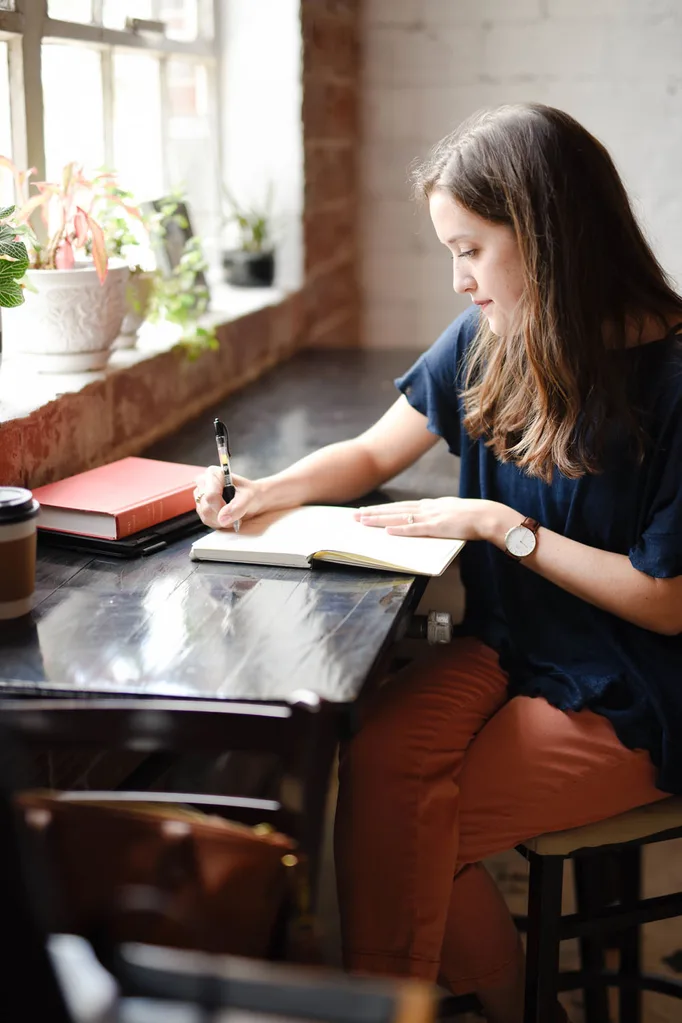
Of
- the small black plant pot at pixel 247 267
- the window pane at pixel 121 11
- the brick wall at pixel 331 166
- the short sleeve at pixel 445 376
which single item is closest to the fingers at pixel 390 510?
the short sleeve at pixel 445 376

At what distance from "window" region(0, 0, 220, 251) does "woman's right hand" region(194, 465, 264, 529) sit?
780 millimetres

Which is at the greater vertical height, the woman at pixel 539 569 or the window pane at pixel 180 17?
the window pane at pixel 180 17

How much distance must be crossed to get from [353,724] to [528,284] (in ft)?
2.26

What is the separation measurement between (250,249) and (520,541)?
1734 mm

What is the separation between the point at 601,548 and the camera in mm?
1582

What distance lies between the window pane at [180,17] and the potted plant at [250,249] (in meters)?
0.39

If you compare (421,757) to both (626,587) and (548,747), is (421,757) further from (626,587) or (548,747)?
(626,587)

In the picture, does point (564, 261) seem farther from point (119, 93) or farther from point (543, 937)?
point (119, 93)

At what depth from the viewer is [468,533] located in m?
1.54

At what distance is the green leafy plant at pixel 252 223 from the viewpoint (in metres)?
2.99

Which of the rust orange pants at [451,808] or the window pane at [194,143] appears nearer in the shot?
the rust orange pants at [451,808]

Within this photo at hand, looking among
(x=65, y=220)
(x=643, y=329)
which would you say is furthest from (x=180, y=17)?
(x=643, y=329)

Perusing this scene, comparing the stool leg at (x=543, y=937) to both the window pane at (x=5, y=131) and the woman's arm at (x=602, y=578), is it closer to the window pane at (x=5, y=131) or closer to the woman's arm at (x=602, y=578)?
the woman's arm at (x=602, y=578)

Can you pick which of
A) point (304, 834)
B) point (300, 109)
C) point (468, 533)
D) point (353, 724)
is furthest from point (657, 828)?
point (300, 109)
